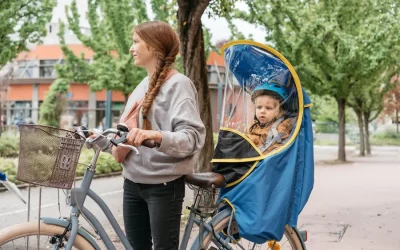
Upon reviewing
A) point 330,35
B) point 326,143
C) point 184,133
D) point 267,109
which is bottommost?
point 326,143

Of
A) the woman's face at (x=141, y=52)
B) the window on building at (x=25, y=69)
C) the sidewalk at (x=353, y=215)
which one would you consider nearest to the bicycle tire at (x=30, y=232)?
the woman's face at (x=141, y=52)

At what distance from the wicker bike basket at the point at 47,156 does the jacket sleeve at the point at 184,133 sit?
17.0 inches

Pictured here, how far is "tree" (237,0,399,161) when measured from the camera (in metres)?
23.3

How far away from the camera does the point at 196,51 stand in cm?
854

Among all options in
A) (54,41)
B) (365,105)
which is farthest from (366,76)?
(54,41)

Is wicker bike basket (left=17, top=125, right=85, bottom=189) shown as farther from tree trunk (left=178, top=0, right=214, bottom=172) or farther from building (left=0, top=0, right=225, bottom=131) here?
building (left=0, top=0, right=225, bottom=131)

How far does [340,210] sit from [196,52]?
12.0ft

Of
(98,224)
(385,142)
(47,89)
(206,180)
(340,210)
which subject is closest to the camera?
(98,224)

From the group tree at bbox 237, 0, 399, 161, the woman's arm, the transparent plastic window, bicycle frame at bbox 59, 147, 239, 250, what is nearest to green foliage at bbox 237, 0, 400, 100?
tree at bbox 237, 0, 399, 161

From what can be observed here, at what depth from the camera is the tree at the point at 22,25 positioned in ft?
72.7

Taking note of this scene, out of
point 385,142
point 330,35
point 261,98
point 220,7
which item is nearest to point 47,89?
point 385,142

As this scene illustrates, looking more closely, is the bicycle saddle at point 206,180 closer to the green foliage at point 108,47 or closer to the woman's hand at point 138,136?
the woman's hand at point 138,136

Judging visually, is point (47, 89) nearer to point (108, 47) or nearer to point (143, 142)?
point (108, 47)

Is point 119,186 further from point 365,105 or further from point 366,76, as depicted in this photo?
point 365,105
